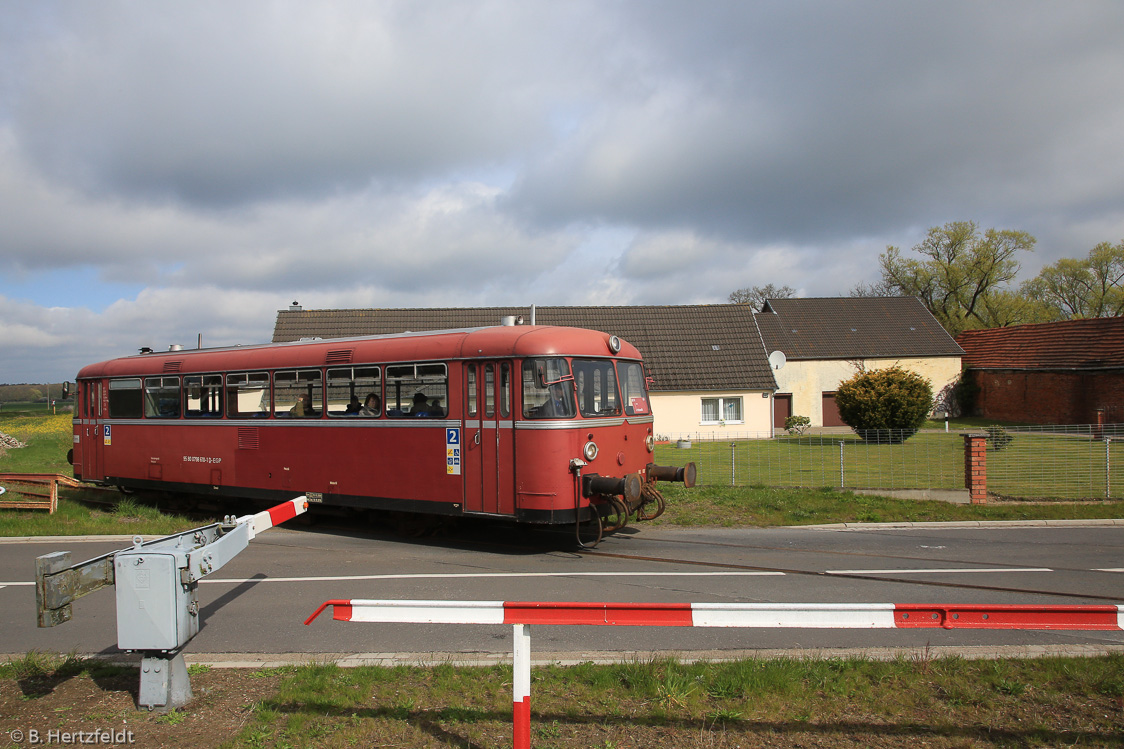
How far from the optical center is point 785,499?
13711mm

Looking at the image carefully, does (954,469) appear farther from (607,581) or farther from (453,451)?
(453,451)

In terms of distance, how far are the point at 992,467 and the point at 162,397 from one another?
16856 millimetres

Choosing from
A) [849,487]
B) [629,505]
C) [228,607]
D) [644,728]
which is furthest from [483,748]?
[849,487]

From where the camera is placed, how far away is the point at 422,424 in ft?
34.5

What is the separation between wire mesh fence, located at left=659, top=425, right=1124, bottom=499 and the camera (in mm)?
14695

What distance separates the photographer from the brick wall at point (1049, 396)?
3056 centimetres

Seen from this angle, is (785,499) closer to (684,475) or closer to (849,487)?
(849,487)

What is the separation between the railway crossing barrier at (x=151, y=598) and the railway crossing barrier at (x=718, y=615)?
1.44 meters

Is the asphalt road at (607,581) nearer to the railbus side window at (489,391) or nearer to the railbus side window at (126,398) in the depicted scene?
the railbus side window at (489,391)

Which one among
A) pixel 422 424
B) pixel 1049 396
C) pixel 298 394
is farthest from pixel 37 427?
pixel 1049 396

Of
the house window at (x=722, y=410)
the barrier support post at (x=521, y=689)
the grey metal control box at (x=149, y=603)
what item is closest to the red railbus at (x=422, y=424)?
the grey metal control box at (x=149, y=603)

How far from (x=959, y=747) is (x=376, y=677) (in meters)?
3.64

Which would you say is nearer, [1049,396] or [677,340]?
[1049,396]

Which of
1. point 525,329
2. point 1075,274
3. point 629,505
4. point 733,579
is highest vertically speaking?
point 1075,274
